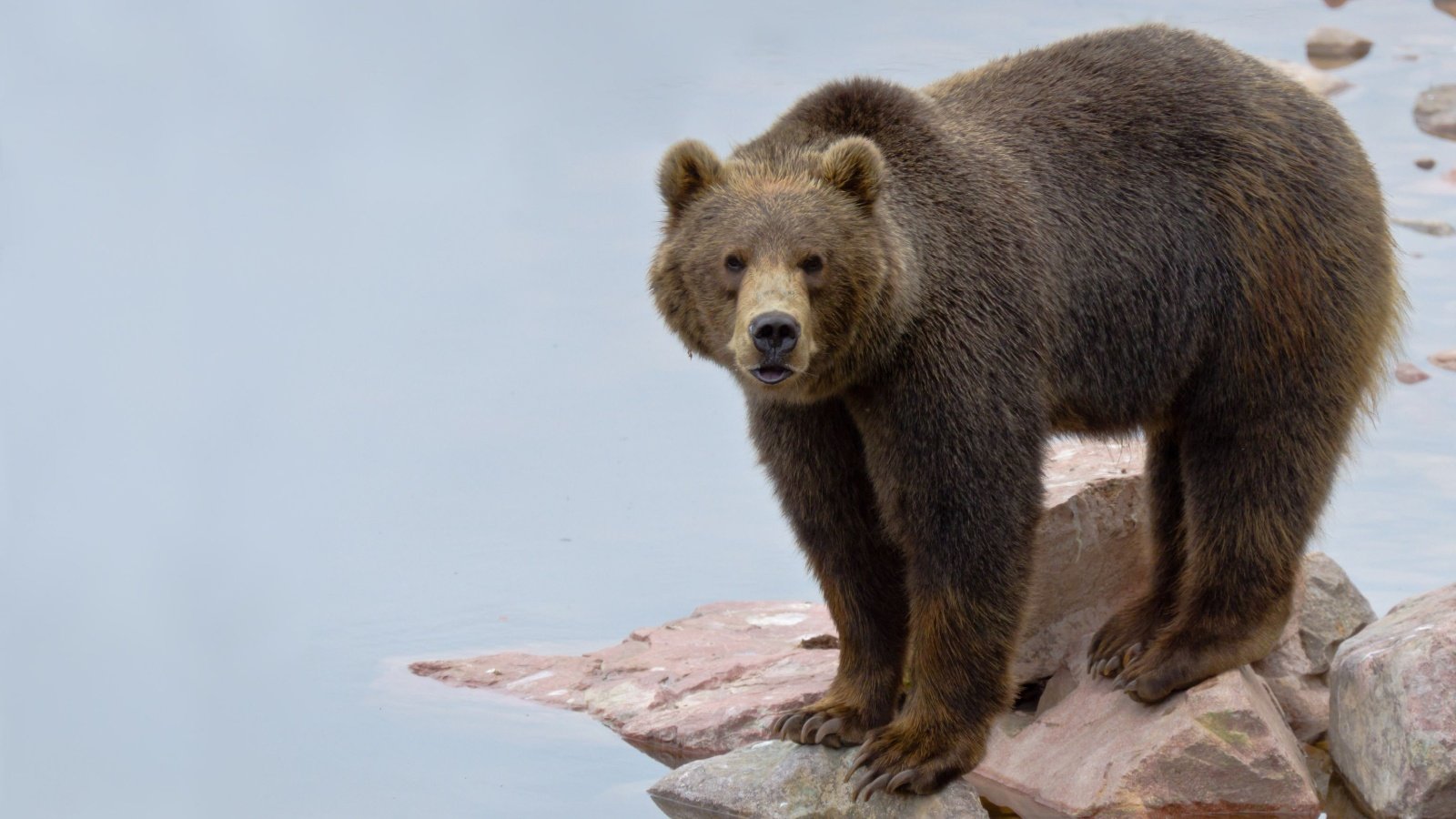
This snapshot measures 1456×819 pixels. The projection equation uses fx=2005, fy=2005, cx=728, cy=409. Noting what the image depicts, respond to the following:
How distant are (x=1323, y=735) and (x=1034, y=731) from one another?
1398mm

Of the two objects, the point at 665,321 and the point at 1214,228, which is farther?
the point at 1214,228

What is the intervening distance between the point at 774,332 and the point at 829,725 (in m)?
2.01

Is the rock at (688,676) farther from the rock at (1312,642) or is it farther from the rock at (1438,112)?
the rock at (1438,112)

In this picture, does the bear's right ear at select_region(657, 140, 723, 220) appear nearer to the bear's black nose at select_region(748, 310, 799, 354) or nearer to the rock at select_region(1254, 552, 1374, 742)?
the bear's black nose at select_region(748, 310, 799, 354)

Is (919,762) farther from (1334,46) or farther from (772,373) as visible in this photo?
(1334,46)

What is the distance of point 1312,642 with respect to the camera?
918 cm

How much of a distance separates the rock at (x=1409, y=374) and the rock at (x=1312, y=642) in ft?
12.5

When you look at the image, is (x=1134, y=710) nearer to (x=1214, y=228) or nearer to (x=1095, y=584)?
(x=1095, y=584)

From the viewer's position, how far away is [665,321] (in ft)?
24.5

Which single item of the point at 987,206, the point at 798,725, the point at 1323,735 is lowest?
the point at 1323,735

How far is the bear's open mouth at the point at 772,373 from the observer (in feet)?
22.4

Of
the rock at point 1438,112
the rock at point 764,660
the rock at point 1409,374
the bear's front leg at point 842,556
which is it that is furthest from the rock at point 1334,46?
the bear's front leg at point 842,556

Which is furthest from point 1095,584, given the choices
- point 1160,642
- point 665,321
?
point 665,321

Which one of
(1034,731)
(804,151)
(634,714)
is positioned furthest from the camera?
(634,714)
